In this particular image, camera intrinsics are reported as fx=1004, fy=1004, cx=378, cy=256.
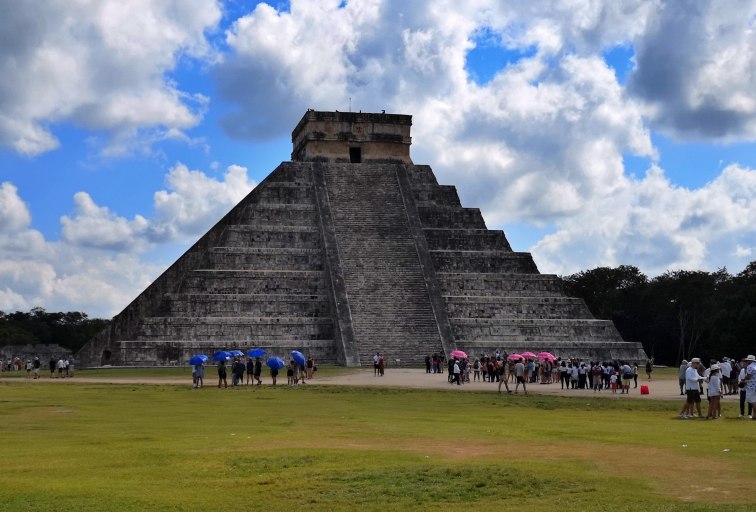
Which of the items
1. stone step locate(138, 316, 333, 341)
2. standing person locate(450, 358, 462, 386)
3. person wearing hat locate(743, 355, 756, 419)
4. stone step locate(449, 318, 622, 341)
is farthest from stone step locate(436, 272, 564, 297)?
person wearing hat locate(743, 355, 756, 419)

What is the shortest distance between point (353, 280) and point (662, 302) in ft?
96.7

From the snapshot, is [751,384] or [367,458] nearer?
[367,458]

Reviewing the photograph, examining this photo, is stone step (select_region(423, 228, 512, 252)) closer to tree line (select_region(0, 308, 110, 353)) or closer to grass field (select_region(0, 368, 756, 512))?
grass field (select_region(0, 368, 756, 512))

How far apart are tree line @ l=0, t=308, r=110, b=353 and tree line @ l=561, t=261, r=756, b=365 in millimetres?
41863

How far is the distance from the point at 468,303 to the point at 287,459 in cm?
2738

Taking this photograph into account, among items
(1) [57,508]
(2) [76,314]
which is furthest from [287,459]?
(2) [76,314]

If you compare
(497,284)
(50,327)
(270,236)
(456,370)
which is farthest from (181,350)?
(50,327)

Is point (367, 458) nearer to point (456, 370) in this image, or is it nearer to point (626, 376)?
point (626, 376)

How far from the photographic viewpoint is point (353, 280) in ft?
122

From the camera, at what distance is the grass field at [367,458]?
8.34 m

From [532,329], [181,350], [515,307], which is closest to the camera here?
[181,350]

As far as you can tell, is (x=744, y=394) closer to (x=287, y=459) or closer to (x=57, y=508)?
(x=287, y=459)

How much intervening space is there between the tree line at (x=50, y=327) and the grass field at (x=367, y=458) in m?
69.4

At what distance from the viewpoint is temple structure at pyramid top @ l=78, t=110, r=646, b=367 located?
34.8 metres
